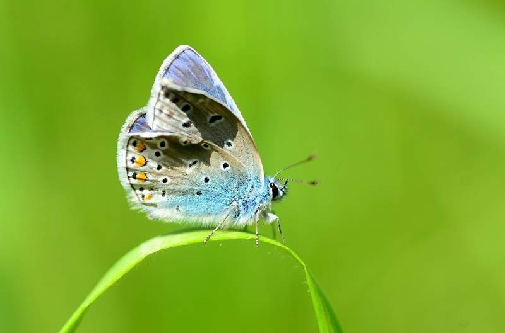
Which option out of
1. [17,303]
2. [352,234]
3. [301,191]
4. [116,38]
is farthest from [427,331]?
[116,38]

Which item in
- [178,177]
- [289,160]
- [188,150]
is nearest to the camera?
[188,150]

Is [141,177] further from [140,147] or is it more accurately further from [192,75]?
[192,75]

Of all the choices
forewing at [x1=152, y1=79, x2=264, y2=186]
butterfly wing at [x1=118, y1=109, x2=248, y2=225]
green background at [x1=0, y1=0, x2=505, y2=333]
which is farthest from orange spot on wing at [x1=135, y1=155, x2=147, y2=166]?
green background at [x1=0, y1=0, x2=505, y2=333]

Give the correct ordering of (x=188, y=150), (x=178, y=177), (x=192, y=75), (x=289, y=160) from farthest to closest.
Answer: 1. (x=289, y=160)
2. (x=178, y=177)
3. (x=188, y=150)
4. (x=192, y=75)

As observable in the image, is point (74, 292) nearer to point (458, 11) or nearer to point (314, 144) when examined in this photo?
point (314, 144)

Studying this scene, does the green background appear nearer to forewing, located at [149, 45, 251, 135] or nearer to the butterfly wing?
the butterfly wing

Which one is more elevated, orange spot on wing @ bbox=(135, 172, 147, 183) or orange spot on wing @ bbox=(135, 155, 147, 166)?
orange spot on wing @ bbox=(135, 155, 147, 166)

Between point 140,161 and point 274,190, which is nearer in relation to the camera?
point 140,161

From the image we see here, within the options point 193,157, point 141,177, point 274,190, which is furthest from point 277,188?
point 141,177
